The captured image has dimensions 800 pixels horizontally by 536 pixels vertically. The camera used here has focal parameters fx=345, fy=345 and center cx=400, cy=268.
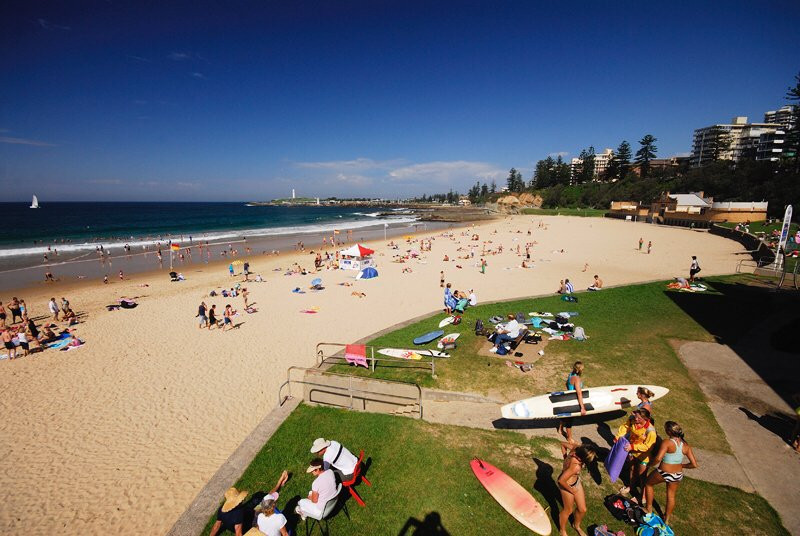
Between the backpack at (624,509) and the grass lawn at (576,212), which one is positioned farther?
the grass lawn at (576,212)

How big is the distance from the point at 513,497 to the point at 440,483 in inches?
47.7

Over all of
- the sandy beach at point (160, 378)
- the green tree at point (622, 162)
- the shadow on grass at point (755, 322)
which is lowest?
the sandy beach at point (160, 378)

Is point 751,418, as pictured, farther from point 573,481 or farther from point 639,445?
point 573,481

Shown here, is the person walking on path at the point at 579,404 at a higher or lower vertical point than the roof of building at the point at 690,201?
lower

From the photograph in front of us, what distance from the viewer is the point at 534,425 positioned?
7559mm

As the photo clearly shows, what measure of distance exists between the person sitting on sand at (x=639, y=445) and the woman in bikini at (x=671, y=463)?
19.2 inches

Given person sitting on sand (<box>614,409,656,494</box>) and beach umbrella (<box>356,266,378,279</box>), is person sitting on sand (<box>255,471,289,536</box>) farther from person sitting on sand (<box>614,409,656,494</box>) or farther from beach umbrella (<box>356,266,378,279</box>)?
beach umbrella (<box>356,266,378,279</box>)

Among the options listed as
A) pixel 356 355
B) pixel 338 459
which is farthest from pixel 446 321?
pixel 338 459

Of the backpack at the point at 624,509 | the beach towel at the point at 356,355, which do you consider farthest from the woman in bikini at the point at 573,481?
the beach towel at the point at 356,355

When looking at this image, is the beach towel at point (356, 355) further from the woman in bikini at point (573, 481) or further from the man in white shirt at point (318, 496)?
the woman in bikini at point (573, 481)

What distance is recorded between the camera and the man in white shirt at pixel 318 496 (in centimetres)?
534

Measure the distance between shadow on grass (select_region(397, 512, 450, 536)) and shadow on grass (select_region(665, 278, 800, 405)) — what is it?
8581 millimetres

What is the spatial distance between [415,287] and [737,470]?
16658 mm

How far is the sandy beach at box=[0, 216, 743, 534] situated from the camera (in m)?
7.27
